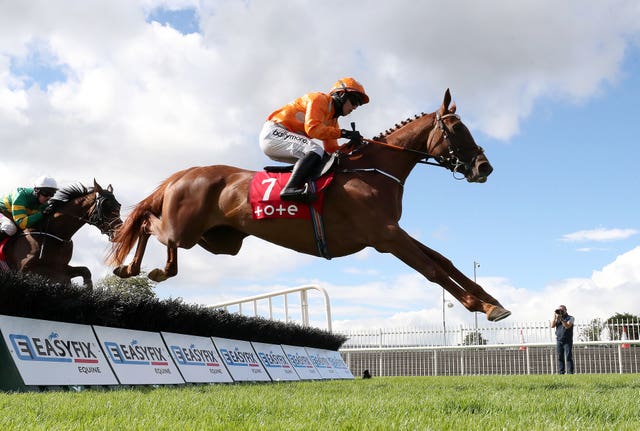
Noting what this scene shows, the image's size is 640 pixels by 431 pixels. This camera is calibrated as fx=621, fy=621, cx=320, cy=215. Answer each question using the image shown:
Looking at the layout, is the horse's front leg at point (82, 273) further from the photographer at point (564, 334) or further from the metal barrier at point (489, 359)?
the metal barrier at point (489, 359)

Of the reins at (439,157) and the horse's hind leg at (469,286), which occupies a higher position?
the reins at (439,157)

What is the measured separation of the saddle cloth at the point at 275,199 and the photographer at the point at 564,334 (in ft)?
33.4

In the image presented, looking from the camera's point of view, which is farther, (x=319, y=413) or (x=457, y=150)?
(x=457, y=150)

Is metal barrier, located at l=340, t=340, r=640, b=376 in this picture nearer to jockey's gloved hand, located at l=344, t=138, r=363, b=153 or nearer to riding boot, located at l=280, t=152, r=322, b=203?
jockey's gloved hand, located at l=344, t=138, r=363, b=153

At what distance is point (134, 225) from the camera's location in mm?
7125

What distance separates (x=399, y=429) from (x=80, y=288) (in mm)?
4948

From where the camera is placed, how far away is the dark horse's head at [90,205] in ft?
30.7

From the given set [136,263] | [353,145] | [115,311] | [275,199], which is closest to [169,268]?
[136,263]

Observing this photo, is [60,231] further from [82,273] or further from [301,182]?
[301,182]

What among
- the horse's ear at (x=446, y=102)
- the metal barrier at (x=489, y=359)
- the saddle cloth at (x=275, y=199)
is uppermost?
the horse's ear at (x=446, y=102)

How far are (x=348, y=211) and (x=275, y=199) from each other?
718mm

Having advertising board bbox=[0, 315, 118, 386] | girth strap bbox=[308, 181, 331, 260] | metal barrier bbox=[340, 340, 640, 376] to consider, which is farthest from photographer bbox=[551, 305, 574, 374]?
advertising board bbox=[0, 315, 118, 386]

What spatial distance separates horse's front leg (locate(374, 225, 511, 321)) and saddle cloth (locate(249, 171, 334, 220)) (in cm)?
72

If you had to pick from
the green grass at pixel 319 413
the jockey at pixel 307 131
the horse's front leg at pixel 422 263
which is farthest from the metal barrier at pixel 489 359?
the green grass at pixel 319 413
